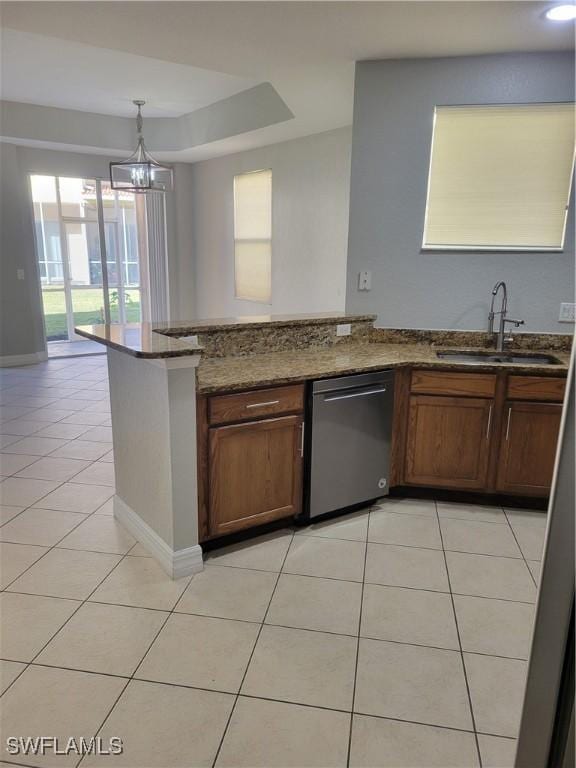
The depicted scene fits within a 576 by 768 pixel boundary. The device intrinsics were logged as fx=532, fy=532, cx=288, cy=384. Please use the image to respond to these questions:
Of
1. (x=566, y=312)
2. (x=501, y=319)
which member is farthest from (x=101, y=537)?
(x=566, y=312)

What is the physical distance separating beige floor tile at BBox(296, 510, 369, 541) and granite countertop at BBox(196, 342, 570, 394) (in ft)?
2.72

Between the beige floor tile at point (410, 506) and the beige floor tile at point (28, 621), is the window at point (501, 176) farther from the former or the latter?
Answer: the beige floor tile at point (28, 621)

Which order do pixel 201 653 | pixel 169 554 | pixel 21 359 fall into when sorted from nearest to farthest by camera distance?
1. pixel 201 653
2. pixel 169 554
3. pixel 21 359

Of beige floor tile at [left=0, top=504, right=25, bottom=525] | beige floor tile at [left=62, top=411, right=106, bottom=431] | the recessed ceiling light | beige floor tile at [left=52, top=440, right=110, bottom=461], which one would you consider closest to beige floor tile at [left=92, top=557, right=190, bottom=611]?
beige floor tile at [left=0, top=504, right=25, bottom=525]

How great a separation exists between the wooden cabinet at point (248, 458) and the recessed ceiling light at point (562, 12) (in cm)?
205

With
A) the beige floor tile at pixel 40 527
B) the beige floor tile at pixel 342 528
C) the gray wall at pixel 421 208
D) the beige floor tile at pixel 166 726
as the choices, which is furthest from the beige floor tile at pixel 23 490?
the gray wall at pixel 421 208

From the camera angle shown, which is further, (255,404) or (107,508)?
(107,508)

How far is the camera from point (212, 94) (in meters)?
4.98

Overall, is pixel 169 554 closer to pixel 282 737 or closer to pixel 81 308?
pixel 282 737

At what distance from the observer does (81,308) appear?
7262mm

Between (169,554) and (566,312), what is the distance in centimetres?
266

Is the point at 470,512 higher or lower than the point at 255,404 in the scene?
lower

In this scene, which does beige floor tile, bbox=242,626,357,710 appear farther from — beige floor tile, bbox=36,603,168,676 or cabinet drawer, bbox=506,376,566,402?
cabinet drawer, bbox=506,376,566,402

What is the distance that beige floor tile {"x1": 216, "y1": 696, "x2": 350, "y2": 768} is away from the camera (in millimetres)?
1510
